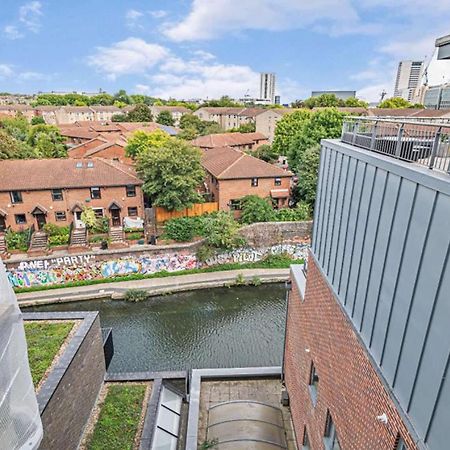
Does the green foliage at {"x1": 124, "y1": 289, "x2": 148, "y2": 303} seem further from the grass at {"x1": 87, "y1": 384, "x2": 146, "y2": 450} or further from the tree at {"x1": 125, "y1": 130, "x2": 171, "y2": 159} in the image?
the tree at {"x1": 125, "y1": 130, "x2": 171, "y2": 159}

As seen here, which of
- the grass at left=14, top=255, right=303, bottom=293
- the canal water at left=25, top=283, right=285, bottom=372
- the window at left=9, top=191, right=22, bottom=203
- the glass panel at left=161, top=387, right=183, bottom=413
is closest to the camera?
the glass panel at left=161, top=387, right=183, bottom=413

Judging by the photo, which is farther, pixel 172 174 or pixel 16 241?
pixel 172 174

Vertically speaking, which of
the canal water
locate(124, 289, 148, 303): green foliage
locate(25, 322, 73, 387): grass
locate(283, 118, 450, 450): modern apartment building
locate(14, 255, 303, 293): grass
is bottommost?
the canal water

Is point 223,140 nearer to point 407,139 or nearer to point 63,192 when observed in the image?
point 63,192

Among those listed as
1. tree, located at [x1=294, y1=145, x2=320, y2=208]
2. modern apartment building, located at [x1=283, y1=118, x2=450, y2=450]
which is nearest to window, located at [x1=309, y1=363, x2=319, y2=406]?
modern apartment building, located at [x1=283, y1=118, x2=450, y2=450]

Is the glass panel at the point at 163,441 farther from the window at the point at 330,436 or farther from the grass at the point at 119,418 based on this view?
the window at the point at 330,436

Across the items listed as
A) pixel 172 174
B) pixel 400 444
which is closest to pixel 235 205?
pixel 172 174

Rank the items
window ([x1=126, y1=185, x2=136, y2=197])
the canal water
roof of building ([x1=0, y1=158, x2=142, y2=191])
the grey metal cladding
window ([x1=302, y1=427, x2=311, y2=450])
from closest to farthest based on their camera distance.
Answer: the grey metal cladding < window ([x1=302, y1=427, x2=311, y2=450]) < the canal water < roof of building ([x1=0, y1=158, x2=142, y2=191]) < window ([x1=126, y1=185, x2=136, y2=197])
